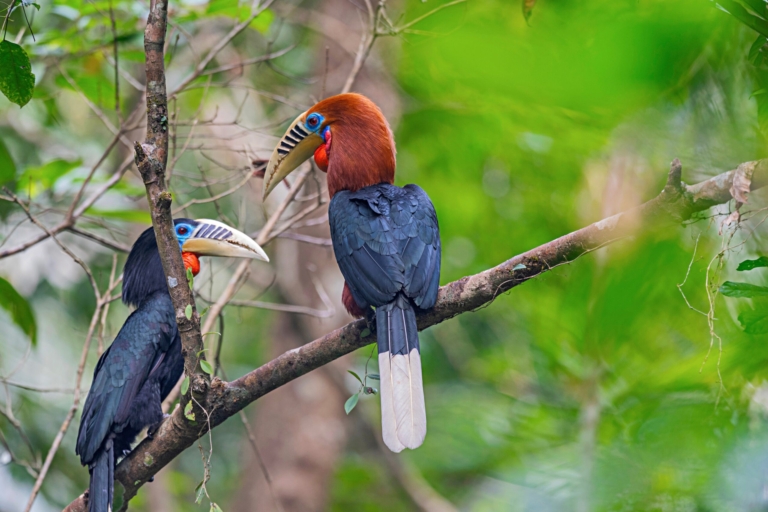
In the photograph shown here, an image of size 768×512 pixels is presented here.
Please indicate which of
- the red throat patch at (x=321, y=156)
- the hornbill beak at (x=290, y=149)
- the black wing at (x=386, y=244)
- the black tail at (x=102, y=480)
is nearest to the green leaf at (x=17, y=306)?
the black tail at (x=102, y=480)

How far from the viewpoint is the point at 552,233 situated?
4855mm

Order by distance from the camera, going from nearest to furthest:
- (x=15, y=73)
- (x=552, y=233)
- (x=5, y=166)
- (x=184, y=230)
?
(x=15, y=73), (x=5, y=166), (x=184, y=230), (x=552, y=233)

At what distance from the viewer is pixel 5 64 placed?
255cm

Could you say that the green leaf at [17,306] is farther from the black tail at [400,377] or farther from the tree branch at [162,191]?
the black tail at [400,377]

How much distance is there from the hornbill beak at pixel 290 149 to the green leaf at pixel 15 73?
133 cm

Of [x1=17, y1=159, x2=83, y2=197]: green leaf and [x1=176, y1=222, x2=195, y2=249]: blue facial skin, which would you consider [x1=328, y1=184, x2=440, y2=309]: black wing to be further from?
[x1=17, y1=159, x2=83, y2=197]: green leaf

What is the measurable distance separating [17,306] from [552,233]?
124 inches

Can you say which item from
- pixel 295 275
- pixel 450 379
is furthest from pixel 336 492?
pixel 295 275

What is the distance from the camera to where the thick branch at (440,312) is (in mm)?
2383

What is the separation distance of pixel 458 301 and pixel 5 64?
5.87 ft

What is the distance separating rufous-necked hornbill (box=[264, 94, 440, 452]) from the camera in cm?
271

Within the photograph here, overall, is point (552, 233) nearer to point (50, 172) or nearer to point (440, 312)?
point (440, 312)

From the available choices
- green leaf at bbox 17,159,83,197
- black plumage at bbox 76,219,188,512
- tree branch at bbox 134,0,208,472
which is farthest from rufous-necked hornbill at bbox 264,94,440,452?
green leaf at bbox 17,159,83,197

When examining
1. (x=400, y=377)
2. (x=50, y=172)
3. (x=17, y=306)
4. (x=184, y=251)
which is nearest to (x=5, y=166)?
(x=50, y=172)
